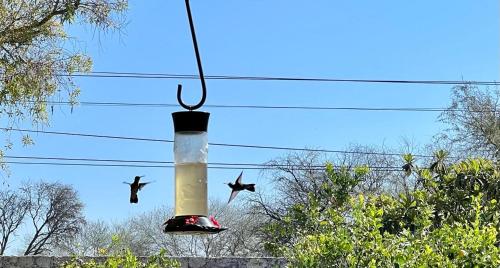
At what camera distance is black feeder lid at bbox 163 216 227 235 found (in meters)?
2.24

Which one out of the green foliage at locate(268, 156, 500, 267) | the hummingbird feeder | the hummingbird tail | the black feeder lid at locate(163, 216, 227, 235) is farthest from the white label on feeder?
the green foliage at locate(268, 156, 500, 267)

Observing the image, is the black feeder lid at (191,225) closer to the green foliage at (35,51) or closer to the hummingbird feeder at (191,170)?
the hummingbird feeder at (191,170)

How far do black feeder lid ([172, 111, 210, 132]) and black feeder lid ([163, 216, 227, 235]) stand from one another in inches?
10.5

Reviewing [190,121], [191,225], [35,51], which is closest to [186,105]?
[190,121]

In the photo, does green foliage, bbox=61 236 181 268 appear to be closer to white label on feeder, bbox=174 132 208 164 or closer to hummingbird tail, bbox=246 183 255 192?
hummingbird tail, bbox=246 183 255 192

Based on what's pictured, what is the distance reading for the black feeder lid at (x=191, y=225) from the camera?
2.24m

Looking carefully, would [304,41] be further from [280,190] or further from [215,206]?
[215,206]

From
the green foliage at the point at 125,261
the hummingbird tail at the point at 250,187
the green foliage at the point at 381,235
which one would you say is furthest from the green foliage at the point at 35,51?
the hummingbird tail at the point at 250,187

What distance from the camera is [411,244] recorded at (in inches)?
120

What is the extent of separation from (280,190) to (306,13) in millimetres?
6993

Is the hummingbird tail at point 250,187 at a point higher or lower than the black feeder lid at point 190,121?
lower

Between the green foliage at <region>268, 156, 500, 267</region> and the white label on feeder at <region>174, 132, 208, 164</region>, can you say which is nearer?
the white label on feeder at <region>174, 132, 208, 164</region>

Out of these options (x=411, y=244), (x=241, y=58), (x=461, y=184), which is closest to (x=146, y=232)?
(x=241, y=58)

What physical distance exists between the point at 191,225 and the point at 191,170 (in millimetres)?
188
